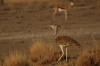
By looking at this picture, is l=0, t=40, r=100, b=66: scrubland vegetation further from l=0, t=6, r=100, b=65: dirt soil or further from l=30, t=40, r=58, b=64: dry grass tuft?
l=0, t=6, r=100, b=65: dirt soil

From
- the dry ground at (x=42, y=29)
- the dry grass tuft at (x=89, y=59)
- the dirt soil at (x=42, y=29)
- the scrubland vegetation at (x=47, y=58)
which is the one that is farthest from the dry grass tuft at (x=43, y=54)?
the dry grass tuft at (x=89, y=59)

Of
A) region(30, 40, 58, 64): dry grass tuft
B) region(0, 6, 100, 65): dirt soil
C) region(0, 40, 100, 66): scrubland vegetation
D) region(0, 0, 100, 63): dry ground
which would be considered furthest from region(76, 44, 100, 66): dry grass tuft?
region(0, 6, 100, 65): dirt soil

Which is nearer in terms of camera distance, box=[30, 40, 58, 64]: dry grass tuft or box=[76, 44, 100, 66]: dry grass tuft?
box=[76, 44, 100, 66]: dry grass tuft

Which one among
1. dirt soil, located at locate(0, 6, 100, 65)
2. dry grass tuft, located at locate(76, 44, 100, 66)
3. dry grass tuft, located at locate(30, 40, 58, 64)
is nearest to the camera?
dry grass tuft, located at locate(76, 44, 100, 66)

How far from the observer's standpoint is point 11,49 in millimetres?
15328

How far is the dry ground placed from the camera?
15.9 m

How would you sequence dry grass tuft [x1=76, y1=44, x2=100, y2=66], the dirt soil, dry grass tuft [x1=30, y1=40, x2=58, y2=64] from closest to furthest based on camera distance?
dry grass tuft [x1=76, y1=44, x2=100, y2=66]
dry grass tuft [x1=30, y1=40, x2=58, y2=64]
the dirt soil

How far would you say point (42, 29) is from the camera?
20203mm

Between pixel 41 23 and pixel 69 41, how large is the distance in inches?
458

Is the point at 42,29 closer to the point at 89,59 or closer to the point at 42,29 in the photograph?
the point at 42,29

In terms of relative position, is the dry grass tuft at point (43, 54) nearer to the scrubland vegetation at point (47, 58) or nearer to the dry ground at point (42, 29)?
the scrubland vegetation at point (47, 58)

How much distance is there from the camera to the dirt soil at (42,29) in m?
15.9

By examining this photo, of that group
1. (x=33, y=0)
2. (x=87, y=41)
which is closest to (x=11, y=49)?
(x=87, y=41)

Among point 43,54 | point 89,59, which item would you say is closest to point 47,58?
point 43,54
